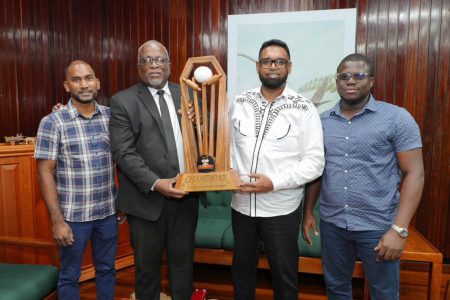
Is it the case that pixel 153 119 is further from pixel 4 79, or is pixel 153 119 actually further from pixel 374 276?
pixel 4 79

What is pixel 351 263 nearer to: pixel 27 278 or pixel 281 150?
pixel 281 150

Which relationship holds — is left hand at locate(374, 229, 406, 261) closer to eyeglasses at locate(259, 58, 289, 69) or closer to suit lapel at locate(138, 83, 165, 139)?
eyeglasses at locate(259, 58, 289, 69)

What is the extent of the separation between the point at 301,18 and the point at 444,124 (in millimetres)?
1409

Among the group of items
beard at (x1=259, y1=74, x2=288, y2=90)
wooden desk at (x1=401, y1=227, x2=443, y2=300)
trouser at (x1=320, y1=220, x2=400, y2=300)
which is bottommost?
wooden desk at (x1=401, y1=227, x2=443, y2=300)

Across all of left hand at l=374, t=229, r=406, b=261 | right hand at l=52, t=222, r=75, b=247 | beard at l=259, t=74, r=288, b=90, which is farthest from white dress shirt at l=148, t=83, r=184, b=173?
left hand at l=374, t=229, r=406, b=261

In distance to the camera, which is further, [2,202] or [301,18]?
[301,18]

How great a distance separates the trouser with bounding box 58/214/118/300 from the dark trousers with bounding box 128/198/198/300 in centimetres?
22

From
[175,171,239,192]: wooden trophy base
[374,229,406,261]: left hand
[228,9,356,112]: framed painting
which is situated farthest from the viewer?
[228,9,356,112]: framed painting

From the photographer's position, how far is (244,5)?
3.05 m

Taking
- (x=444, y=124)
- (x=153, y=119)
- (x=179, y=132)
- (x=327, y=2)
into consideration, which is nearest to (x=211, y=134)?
(x=179, y=132)

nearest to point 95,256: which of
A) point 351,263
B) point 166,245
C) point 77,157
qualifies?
point 166,245

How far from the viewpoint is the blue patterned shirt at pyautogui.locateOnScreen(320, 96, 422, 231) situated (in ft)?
4.90

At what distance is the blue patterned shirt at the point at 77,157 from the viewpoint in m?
1.75

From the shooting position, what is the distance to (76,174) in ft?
5.87
